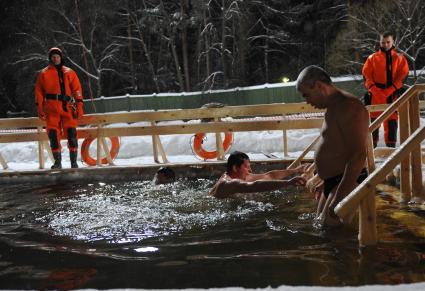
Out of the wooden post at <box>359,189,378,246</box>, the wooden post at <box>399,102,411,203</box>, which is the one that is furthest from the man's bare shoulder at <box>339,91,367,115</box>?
the wooden post at <box>399,102,411,203</box>

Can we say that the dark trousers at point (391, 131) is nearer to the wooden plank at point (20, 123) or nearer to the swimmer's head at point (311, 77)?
the swimmer's head at point (311, 77)

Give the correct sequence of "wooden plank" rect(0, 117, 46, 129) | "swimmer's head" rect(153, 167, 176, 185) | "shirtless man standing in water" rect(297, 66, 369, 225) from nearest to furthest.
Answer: "shirtless man standing in water" rect(297, 66, 369, 225) < "swimmer's head" rect(153, 167, 176, 185) < "wooden plank" rect(0, 117, 46, 129)

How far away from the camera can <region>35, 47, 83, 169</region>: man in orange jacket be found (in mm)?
8797

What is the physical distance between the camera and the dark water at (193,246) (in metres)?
3.20

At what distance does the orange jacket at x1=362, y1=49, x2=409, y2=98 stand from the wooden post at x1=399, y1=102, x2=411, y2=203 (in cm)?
296

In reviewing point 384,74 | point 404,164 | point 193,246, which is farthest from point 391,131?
point 193,246

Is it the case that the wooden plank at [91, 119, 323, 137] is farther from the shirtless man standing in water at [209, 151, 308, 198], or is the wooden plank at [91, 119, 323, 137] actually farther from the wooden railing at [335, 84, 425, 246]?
the wooden railing at [335, 84, 425, 246]

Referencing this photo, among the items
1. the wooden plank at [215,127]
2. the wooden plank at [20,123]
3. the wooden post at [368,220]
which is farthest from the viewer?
the wooden plank at [20,123]

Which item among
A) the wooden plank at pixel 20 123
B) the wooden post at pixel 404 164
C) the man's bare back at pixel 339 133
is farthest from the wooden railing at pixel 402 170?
the wooden plank at pixel 20 123

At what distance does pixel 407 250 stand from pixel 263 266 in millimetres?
1135

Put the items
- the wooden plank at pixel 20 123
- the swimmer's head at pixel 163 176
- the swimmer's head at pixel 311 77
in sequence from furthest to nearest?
1. the wooden plank at pixel 20 123
2. the swimmer's head at pixel 163 176
3. the swimmer's head at pixel 311 77

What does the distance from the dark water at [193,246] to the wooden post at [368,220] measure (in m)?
0.08

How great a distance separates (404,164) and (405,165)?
3 centimetres

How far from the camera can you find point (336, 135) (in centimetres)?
374
